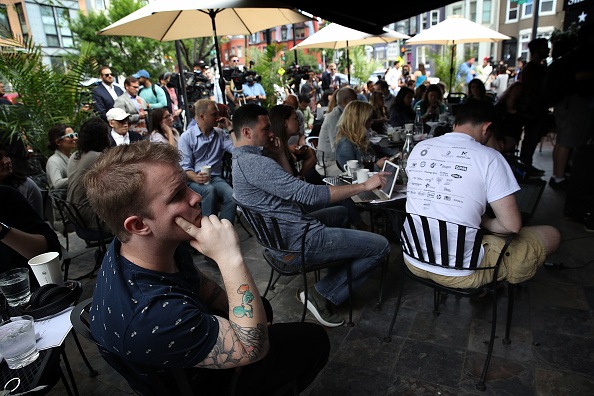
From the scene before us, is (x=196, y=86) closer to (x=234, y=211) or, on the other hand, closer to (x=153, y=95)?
(x=153, y=95)

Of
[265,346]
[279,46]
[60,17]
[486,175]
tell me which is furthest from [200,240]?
[60,17]

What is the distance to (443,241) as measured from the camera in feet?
6.94

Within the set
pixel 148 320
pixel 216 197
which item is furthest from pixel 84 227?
pixel 148 320

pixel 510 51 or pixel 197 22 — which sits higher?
pixel 510 51

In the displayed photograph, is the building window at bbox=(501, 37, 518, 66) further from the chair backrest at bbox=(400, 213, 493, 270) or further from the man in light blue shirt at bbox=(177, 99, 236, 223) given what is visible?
the chair backrest at bbox=(400, 213, 493, 270)

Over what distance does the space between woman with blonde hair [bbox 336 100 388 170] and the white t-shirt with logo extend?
1588 millimetres

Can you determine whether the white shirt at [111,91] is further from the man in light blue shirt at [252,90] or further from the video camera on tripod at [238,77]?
the video camera on tripod at [238,77]

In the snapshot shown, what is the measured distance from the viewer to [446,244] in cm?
212

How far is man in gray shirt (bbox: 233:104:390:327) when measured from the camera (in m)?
2.40

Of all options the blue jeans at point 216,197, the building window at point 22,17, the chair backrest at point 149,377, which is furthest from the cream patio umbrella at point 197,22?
the building window at point 22,17

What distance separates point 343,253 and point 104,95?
19.0 ft

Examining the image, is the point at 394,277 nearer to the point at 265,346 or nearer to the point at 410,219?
the point at 410,219

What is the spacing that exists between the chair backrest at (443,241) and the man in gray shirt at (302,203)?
1.28 feet

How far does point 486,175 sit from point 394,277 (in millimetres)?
1485
